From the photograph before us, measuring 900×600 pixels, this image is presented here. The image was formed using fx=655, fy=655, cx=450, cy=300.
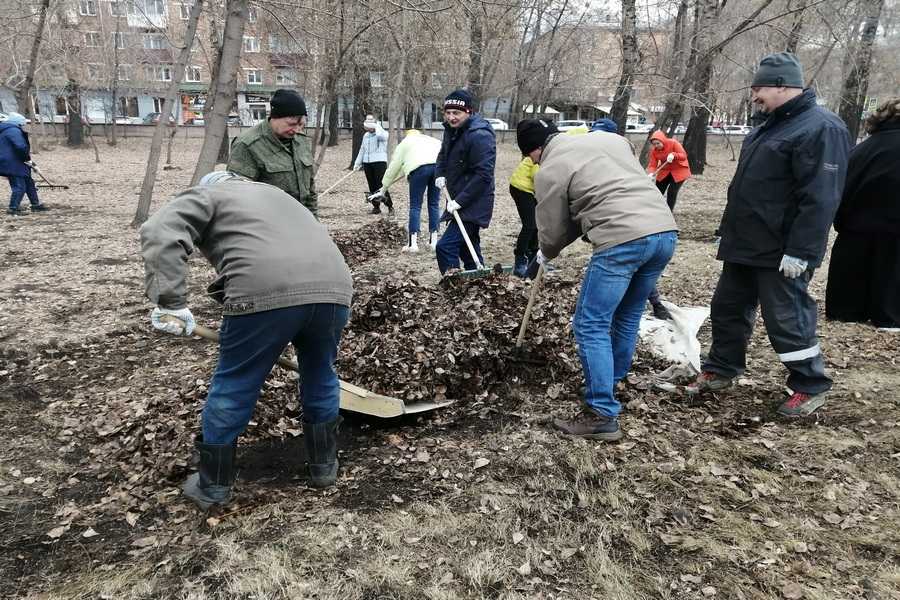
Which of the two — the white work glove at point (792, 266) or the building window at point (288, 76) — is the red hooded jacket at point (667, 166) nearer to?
the white work glove at point (792, 266)

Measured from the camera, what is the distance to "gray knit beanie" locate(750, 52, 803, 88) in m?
3.32

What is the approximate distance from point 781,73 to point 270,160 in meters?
2.95

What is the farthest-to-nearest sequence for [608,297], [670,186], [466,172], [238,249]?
[670,186] → [466,172] → [608,297] → [238,249]

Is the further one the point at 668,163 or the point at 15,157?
the point at 15,157

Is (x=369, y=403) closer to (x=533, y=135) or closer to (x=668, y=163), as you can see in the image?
(x=533, y=135)

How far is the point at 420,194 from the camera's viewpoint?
318 inches

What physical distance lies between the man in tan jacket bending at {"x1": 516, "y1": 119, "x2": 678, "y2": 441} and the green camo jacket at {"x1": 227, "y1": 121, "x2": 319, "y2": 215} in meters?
1.72

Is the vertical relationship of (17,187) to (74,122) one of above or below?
below

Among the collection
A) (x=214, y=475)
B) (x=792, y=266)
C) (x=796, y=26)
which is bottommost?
(x=214, y=475)

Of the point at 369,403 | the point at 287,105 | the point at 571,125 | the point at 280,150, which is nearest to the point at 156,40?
the point at 571,125

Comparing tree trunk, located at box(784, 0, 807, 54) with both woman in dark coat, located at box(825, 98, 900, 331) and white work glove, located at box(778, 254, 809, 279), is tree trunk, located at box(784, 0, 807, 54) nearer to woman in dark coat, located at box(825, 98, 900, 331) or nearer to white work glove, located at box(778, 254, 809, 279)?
woman in dark coat, located at box(825, 98, 900, 331)

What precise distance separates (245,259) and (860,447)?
310cm

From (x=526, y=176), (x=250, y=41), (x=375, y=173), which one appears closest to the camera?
(x=526, y=176)

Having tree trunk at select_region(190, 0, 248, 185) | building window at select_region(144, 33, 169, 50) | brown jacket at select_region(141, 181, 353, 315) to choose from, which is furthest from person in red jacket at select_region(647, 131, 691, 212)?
building window at select_region(144, 33, 169, 50)
